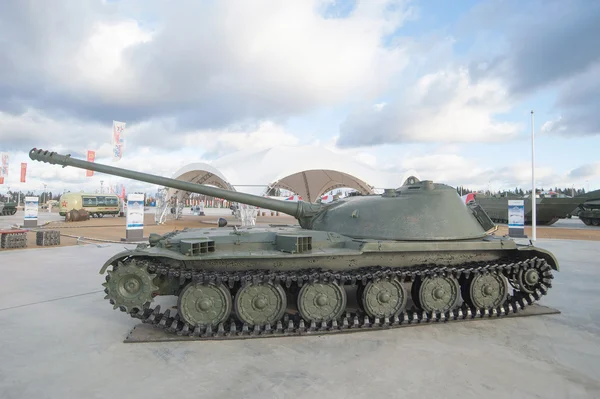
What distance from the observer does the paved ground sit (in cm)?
468

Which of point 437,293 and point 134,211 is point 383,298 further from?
point 134,211

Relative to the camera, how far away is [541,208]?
30594mm

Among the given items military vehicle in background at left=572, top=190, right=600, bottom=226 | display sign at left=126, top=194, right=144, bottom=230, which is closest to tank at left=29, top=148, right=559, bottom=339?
display sign at left=126, top=194, right=144, bottom=230

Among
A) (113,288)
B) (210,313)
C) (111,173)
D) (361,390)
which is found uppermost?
(111,173)

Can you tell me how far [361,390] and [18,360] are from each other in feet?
15.0

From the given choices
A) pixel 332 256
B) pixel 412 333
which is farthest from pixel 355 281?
pixel 412 333

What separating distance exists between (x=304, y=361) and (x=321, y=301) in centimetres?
135

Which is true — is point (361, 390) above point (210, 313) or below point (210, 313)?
below

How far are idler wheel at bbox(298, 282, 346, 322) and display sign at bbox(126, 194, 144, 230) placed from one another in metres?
14.9

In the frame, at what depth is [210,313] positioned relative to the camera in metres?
6.48

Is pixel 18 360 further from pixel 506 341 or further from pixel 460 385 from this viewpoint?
pixel 506 341

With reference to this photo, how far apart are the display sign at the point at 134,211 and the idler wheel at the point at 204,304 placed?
14.3 metres

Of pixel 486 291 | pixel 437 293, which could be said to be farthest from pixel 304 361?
pixel 486 291

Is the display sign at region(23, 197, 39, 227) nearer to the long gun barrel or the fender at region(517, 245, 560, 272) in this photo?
the long gun barrel
